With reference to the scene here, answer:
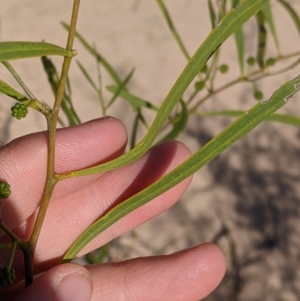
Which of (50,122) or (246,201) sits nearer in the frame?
(50,122)

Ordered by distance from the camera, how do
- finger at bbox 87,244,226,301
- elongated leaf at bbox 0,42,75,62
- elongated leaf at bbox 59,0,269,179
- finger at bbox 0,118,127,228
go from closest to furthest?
elongated leaf at bbox 0,42,75,62 < elongated leaf at bbox 59,0,269,179 < finger at bbox 0,118,127,228 < finger at bbox 87,244,226,301

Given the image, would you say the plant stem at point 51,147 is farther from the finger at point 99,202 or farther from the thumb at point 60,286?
the finger at point 99,202

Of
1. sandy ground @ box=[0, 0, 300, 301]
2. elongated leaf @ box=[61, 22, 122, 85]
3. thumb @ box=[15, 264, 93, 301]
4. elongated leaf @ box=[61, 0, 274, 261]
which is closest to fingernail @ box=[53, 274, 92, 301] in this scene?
thumb @ box=[15, 264, 93, 301]

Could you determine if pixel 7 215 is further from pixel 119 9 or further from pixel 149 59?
pixel 119 9

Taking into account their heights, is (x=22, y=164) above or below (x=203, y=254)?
above

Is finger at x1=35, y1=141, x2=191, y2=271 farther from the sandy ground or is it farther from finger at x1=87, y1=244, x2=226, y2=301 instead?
the sandy ground

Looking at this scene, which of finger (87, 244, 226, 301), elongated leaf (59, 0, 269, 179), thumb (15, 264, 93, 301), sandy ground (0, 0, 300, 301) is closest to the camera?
elongated leaf (59, 0, 269, 179)

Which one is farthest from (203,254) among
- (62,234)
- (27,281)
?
(27,281)
